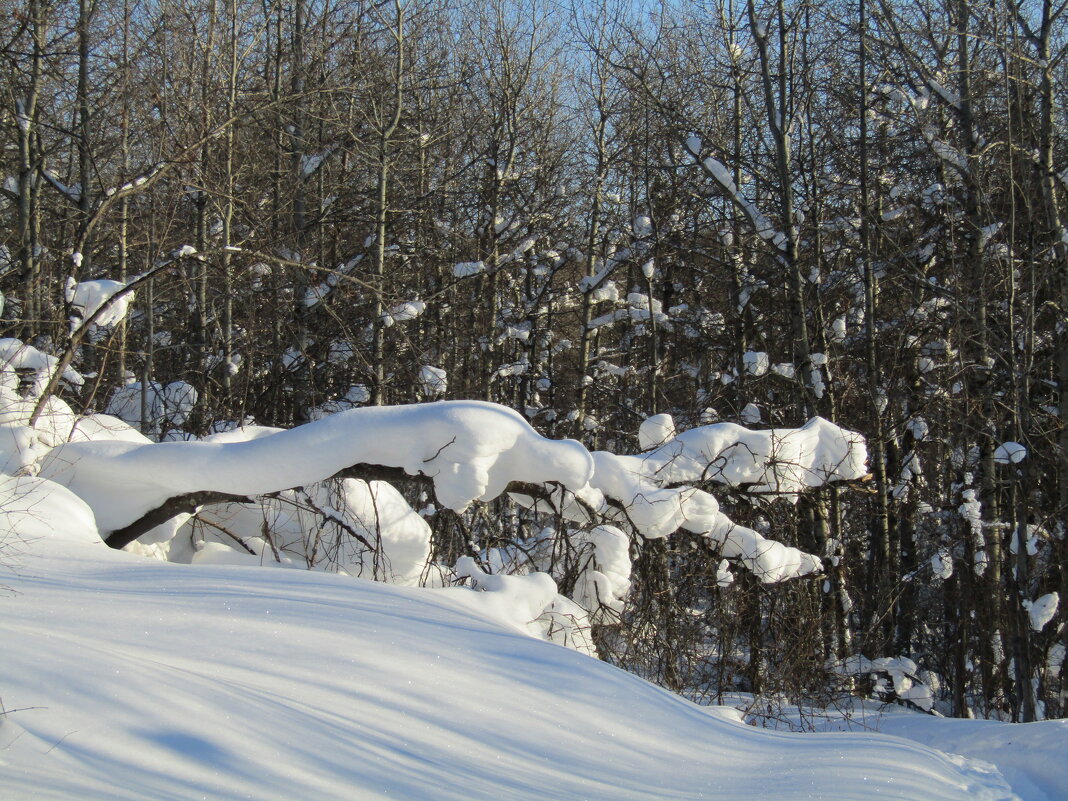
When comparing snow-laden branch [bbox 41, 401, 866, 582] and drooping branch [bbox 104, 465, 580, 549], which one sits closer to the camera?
snow-laden branch [bbox 41, 401, 866, 582]

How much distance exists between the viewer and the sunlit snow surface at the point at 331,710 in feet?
8.30

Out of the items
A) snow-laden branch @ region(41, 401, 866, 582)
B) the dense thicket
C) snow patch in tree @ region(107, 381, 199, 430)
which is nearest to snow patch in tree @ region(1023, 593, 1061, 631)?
the dense thicket

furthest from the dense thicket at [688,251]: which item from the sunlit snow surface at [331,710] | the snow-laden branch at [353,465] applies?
the sunlit snow surface at [331,710]

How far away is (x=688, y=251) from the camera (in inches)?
472

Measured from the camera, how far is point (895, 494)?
1123 cm

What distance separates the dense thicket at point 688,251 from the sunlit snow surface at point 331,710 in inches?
99.3

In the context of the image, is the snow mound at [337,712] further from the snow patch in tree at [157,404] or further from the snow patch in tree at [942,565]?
the snow patch in tree at [942,565]

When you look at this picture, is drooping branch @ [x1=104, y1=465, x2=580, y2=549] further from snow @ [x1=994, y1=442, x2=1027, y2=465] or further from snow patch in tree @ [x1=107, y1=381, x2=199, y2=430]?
snow @ [x1=994, y1=442, x2=1027, y2=465]

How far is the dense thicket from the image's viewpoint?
8359mm

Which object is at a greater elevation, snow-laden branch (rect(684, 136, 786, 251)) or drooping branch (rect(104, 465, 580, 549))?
snow-laden branch (rect(684, 136, 786, 251))

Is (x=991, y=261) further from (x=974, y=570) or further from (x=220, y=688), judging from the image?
(x=220, y=688)

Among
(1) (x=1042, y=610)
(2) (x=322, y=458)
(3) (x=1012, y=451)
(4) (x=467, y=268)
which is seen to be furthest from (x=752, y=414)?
(2) (x=322, y=458)

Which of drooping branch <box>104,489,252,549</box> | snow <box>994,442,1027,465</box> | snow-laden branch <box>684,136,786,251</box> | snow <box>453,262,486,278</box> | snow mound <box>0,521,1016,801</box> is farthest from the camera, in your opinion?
snow <box>453,262,486,278</box>

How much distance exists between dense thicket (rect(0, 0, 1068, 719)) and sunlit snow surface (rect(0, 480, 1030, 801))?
8.27 feet
